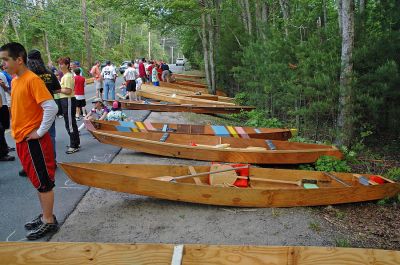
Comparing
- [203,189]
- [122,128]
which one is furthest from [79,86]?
[203,189]

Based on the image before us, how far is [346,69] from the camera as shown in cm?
785

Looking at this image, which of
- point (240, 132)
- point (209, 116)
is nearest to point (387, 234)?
point (240, 132)

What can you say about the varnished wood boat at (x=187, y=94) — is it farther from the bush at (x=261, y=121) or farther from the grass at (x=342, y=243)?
the grass at (x=342, y=243)

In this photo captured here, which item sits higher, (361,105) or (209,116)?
(361,105)

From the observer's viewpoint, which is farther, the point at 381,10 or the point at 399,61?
the point at 381,10

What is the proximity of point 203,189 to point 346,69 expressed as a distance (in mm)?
Answer: 4733

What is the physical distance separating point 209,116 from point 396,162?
7.47m

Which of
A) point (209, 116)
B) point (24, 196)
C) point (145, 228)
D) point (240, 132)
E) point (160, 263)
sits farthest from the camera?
point (209, 116)

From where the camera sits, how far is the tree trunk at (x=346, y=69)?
761 cm

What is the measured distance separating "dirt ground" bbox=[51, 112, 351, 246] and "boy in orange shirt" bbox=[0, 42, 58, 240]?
95 cm

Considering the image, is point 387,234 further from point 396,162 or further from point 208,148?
point 396,162

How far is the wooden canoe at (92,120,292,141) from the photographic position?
28.9ft

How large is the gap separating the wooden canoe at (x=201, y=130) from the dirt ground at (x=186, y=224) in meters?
3.22

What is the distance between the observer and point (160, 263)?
2508 millimetres
